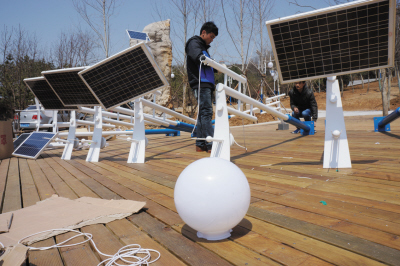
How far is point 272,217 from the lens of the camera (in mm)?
1987

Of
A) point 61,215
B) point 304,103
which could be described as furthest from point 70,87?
point 304,103

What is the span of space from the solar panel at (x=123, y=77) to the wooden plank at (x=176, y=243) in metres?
2.96

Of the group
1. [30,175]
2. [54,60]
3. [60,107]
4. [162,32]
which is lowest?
[30,175]

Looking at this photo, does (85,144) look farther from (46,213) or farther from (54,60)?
(54,60)

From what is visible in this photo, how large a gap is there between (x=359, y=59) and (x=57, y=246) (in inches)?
136

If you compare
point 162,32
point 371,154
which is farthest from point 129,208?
point 162,32

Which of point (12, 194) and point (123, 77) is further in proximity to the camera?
point (123, 77)

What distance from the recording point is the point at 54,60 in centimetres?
1596

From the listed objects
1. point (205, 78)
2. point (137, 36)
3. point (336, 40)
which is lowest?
point (205, 78)

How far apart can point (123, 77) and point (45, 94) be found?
2.78m

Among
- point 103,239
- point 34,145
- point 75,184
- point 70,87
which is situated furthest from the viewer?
point 34,145

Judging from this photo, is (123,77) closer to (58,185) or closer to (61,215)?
(58,185)

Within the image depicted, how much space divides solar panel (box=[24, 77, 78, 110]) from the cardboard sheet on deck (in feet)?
14.3

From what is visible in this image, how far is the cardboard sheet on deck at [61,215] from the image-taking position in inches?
74.7
